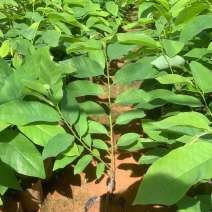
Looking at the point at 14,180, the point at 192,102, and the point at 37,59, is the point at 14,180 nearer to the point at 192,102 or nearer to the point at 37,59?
the point at 37,59

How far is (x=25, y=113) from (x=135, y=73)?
0.51 m

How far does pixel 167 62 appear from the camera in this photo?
1.03 m

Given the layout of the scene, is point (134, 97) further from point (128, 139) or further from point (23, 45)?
point (23, 45)

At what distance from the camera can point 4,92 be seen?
822mm

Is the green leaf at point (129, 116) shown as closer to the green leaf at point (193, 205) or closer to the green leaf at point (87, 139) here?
the green leaf at point (87, 139)

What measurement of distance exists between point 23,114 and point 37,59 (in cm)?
28

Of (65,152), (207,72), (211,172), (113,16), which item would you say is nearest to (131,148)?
(65,152)

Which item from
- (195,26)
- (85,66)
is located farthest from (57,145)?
(195,26)

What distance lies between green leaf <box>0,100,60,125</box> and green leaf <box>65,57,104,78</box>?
265mm

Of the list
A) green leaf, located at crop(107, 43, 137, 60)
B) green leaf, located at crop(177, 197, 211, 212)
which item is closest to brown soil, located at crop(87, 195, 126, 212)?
green leaf, located at crop(177, 197, 211, 212)

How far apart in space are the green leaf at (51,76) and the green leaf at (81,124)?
0.47 ft

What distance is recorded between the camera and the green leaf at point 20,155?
2.50 feet

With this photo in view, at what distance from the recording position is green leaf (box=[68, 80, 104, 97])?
3.28 ft

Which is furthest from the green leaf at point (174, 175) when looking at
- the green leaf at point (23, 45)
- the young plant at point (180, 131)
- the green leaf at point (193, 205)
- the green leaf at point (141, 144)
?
the green leaf at point (23, 45)
